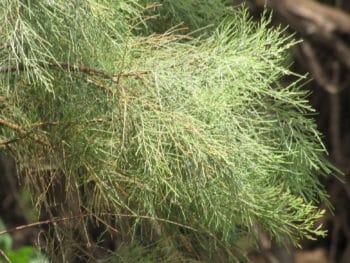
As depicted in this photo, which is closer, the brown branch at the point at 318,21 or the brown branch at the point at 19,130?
the brown branch at the point at 19,130

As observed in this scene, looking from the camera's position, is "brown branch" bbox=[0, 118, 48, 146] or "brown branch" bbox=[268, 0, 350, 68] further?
"brown branch" bbox=[268, 0, 350, 68]

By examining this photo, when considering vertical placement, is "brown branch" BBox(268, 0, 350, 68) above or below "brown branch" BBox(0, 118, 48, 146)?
above

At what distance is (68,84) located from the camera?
1834 millimetres

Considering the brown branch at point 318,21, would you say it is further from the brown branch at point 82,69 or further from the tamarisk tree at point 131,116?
the brown branch at point 82,69

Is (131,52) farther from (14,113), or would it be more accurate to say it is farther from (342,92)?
(342,92)

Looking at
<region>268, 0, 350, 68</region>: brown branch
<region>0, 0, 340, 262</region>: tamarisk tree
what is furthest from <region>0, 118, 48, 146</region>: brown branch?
<region>268, 0, 350, 68</region>: brown branch

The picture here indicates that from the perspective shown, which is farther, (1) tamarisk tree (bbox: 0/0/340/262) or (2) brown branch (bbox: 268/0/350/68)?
(2) brown branch (bbox: 268/0/350/68)

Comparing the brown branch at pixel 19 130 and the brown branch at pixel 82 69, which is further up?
the brown branch at pixel 82 69

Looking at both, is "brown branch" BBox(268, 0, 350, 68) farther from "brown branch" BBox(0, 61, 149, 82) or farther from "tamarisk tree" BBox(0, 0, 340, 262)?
"brown branch" BBox(0, 61, 149, 82)

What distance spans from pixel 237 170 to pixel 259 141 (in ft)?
0.77

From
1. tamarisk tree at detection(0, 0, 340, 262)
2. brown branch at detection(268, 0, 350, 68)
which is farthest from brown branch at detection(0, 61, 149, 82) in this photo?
brown branch at detection(268, 0, 350, 68)

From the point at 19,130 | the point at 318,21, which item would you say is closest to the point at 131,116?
the point at 19,130

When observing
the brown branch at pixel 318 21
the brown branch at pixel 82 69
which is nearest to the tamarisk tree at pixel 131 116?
the brown branch at pixel 82 69

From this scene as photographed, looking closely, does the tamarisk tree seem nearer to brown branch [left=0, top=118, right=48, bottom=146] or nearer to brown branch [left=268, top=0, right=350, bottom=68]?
brown branch [left=0, top=118, right=48, bottom=146]
